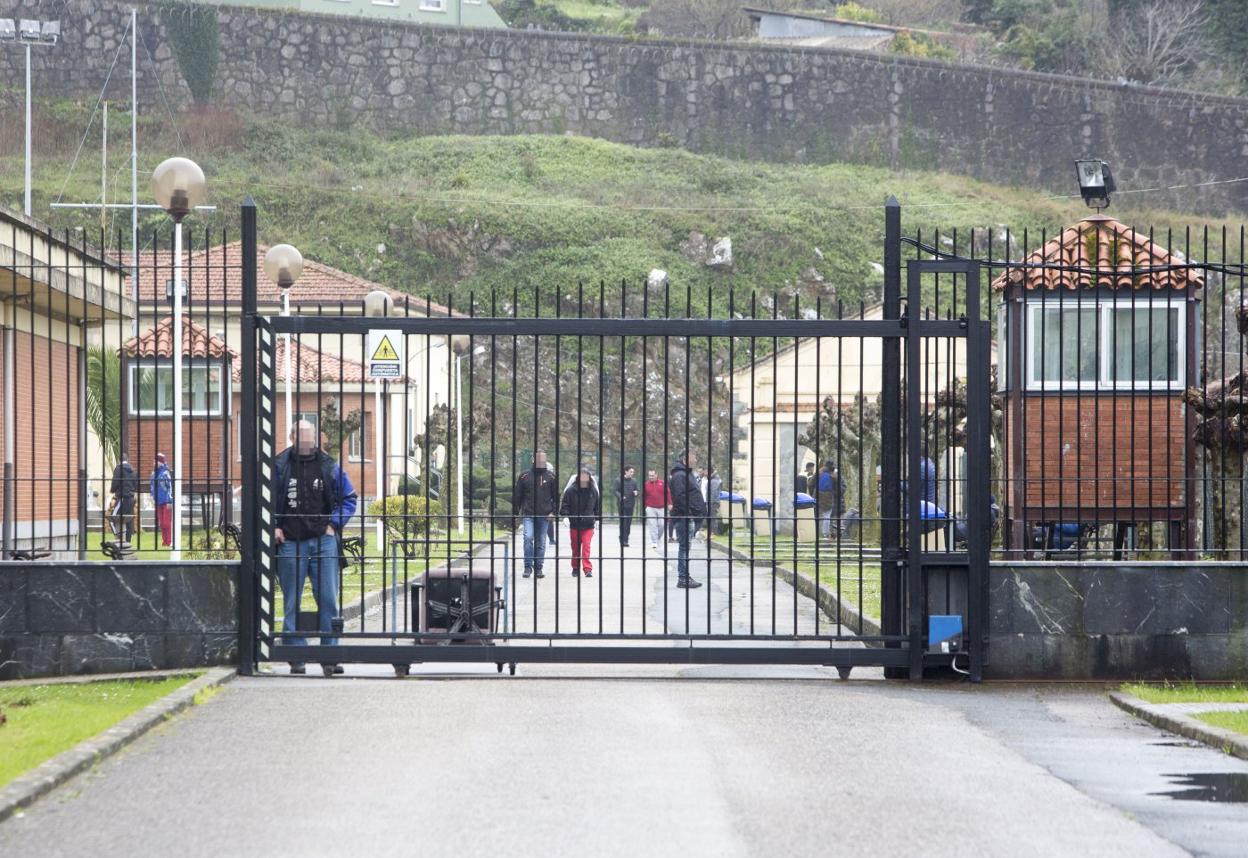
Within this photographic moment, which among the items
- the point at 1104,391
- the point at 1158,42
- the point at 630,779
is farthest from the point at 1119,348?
the point at 1158,42

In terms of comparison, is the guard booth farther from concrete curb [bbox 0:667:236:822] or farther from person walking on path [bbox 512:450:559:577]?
concrete curb [bbox 0:667:236:822]

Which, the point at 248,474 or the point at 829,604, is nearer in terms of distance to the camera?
the point at 248,474

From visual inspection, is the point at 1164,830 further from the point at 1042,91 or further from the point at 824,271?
the point at 1042,91

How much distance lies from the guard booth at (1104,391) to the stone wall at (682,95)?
56.4 metres

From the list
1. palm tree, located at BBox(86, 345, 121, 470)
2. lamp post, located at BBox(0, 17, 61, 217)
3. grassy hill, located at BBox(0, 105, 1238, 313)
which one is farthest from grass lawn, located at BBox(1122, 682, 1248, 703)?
grassy hill, located at BBox(0, 105, 1238, 313)

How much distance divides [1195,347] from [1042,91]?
57.7m

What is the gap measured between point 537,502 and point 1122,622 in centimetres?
420

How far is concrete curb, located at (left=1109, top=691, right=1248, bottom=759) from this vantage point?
10.2m

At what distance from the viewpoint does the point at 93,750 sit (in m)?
9.50

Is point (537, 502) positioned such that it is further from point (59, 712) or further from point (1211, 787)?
point (1211, 787)

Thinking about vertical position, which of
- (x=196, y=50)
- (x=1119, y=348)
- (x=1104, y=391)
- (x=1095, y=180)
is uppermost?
(x=196, y=50)

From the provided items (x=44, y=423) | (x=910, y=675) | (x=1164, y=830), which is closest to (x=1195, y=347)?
(x=910, y=675)

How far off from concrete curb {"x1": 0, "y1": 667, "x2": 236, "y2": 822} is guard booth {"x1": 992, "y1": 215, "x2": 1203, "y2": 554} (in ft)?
20.5

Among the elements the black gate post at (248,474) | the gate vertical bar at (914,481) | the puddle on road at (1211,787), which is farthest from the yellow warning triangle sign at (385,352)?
the puddle on road at (1211,787)
